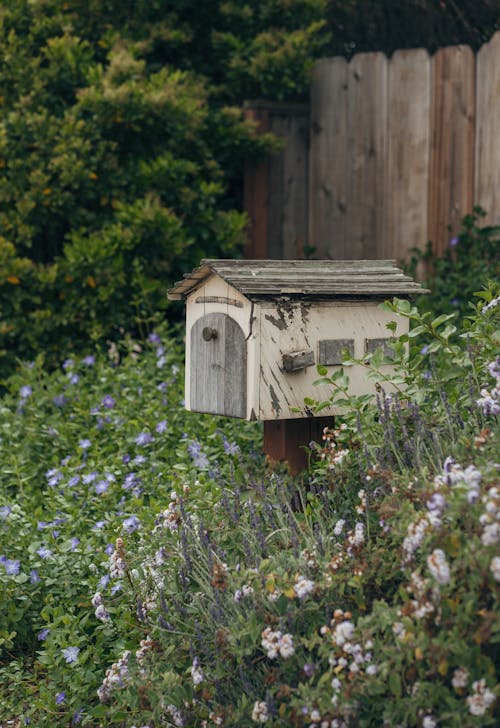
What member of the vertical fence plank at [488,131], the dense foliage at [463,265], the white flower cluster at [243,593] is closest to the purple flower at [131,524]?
the white flower cluster at [243,593]

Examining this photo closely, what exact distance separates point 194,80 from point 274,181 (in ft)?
2.82

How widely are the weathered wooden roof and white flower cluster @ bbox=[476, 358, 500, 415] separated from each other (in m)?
0.72

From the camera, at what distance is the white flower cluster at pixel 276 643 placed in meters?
2.32

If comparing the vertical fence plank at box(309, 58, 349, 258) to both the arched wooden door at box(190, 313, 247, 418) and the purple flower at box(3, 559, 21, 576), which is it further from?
the purple flower at box(3, 559, 21, 576)

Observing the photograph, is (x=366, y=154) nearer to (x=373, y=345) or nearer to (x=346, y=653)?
(x=373, y=345)

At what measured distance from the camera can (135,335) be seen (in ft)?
20.5

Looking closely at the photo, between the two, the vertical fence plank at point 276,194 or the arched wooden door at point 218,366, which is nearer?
the arched wooden door at point 218,366

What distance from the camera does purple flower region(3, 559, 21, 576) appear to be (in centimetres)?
332

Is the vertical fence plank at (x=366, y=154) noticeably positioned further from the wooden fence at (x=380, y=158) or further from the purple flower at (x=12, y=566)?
the purple flower at (x=12, y=566)

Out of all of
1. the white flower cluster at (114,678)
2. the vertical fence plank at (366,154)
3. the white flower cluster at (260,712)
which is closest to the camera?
the white flower cluster at (260,712)

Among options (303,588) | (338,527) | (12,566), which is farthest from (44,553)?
(303,588)

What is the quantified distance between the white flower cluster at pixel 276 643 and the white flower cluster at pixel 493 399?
0.80 m

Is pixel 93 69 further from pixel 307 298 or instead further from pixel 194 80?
pixel 307 298

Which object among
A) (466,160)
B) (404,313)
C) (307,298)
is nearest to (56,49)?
(466,160)
